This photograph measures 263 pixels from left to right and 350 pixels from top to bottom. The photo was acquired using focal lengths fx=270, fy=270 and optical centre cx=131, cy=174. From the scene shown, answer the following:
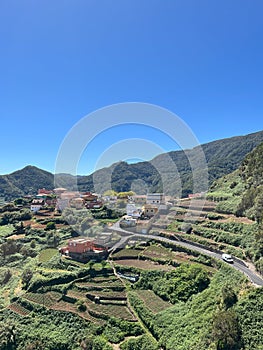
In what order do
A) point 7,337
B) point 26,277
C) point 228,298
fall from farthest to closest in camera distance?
1. point 26,277
2. point 7,337
3. point 228,298

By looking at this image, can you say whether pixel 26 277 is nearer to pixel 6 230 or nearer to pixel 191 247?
pixel 191 247

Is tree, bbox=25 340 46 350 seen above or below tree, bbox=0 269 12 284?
below

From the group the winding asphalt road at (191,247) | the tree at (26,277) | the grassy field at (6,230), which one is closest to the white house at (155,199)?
the winding asphalt road at (191,247)

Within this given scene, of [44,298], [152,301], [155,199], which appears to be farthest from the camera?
[155,199]

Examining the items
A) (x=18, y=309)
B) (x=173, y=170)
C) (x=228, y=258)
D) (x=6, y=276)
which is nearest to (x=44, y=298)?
(x=18, y=309)

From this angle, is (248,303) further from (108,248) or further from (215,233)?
(108,248)

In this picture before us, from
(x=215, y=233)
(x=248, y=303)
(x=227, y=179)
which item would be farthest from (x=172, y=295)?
(x=227, y=179)

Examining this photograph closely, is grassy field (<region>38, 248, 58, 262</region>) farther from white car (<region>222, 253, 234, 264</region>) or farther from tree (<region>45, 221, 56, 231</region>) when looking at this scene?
white car (<region>222, 253, 234, 264</region>)

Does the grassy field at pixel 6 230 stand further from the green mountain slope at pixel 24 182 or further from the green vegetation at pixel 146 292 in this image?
the green mountain slope at pixel 24 182

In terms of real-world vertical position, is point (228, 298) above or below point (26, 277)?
above

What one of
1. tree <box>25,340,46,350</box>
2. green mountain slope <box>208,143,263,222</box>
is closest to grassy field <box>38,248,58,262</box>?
tree <box>25,340,46,350</box>

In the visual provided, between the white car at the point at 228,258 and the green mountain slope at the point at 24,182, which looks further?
the green mountain slope at the point at 24,182
